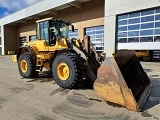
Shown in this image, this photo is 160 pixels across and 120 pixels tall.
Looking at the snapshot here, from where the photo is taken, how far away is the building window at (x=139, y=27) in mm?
14195

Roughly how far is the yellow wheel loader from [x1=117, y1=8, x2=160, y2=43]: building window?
29.5ft

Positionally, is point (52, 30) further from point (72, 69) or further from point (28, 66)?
point (72, 69)

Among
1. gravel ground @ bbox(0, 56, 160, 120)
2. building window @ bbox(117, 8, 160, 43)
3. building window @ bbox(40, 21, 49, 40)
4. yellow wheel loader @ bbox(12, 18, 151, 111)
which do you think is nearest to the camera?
gravel ground @ bbox(0, 56, 160, 120)

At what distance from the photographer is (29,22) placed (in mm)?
30719

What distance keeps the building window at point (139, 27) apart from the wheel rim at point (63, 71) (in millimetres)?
10307

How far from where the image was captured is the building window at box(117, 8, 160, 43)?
14.2m

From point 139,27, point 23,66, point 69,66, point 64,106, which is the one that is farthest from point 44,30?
point 139,27

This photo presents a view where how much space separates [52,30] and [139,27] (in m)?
9.91

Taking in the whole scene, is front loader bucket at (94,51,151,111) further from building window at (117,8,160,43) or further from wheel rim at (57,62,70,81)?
building window at (117,8,160,43)

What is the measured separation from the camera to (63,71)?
20.2ft

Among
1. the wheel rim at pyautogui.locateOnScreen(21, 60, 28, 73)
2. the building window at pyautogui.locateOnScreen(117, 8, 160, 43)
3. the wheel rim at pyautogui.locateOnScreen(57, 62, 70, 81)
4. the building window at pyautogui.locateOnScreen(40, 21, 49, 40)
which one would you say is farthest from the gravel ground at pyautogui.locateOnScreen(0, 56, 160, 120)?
the building window at pyautogui.locateOnScreen(117, 8, 160, 43)

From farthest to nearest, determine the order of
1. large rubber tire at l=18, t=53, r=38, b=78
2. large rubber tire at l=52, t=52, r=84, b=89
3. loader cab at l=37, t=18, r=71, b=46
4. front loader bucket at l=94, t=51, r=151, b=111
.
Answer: large rubber tire at l=18, t=53, r=38, b=78
loader cab at l=37, t=18, r=71, b=46
large rubber tire at l=52, t=52, r=84, b=89
front loader bucket at l=94, t=51, r=151, b=111

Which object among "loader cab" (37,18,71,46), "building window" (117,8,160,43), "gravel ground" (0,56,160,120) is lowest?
"gravel ground" (0,56,160,120)

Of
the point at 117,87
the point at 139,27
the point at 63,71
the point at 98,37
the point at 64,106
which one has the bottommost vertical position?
the point at 64,106
